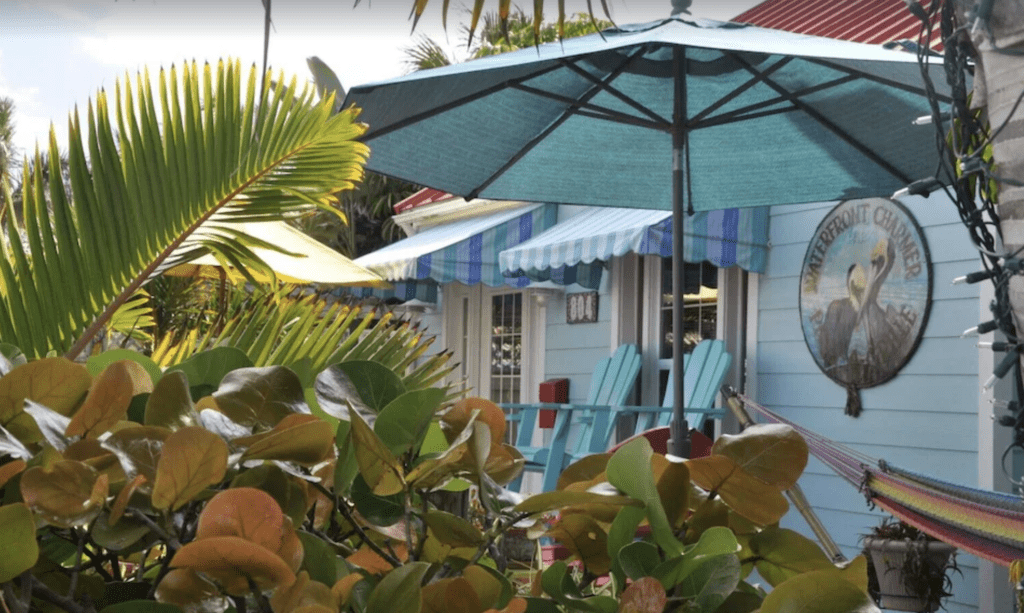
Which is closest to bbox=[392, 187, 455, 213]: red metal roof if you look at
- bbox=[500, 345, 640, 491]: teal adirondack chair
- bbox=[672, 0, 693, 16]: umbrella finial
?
bbox=[500, 345, 640, 491]: teal adirondack chair

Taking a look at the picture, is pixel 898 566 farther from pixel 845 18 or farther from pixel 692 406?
pixel 845 18

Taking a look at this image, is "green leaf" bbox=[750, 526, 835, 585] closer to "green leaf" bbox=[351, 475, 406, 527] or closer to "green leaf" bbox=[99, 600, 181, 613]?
"green leaf" bbox=[351, 475, 406, 527]

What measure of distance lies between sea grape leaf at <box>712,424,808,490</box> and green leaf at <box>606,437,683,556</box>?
0.18 feet

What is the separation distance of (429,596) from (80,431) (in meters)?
0.20

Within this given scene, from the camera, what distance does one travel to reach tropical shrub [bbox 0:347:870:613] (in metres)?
0.47

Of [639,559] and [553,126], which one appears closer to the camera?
[639,559]

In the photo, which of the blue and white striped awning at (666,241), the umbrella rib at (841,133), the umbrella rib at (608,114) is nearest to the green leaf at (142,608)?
the umbrella rib at (608,114)

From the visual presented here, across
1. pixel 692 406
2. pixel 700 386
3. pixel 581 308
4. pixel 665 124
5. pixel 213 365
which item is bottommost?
pixel 692 406

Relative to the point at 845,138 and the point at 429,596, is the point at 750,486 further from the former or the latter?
the point at 845,138

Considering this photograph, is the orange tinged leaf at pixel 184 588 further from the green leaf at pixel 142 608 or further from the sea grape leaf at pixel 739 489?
the sea grape leaf at pixel 739 489

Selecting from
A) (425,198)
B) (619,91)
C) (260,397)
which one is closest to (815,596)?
(260,397)

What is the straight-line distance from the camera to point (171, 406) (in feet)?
1.82

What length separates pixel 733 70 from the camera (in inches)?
188

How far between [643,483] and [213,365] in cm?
29
